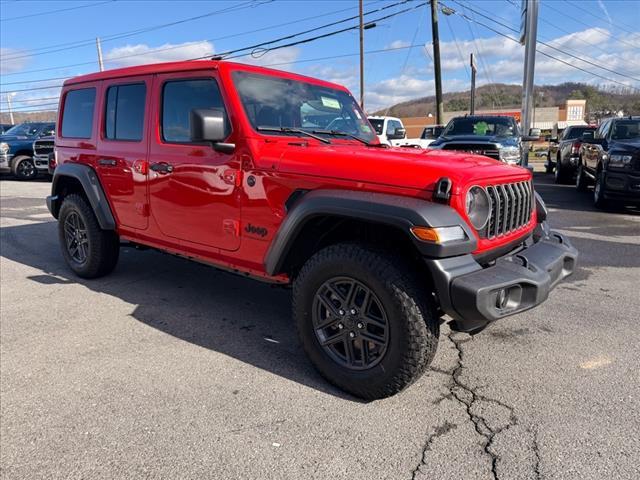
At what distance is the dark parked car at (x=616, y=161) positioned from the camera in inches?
325

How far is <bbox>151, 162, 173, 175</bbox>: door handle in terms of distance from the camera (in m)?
3.85

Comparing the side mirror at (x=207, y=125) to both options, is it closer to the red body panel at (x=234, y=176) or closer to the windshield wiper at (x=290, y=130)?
the red body panel at (x=234, y=176)

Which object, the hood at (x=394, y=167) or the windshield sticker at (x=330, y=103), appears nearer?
the hood at (x=394, y=167)

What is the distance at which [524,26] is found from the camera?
15477 millimetres

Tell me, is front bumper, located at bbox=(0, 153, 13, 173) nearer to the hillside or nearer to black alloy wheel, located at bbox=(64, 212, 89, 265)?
black alloy wheel, located at bbox=(64, 212, 89, 265)

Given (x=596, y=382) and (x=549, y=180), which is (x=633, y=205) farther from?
(x=596, y=382)

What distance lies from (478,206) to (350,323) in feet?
3.18

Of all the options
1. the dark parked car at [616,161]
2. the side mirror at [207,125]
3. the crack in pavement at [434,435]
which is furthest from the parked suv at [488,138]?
the crack in pavement at [434,435]

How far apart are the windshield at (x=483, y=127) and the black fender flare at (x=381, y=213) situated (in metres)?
9.50

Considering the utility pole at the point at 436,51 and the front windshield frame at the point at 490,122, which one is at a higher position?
the utility pole at the point at 436,51

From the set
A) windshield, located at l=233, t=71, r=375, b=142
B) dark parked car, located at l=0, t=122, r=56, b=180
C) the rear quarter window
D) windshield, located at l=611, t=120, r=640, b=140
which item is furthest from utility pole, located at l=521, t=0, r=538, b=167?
dark parked car, located at l=0, t=122, r=56, b=180

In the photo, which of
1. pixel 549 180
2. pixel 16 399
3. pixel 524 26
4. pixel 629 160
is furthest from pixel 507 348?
pixel 524 26

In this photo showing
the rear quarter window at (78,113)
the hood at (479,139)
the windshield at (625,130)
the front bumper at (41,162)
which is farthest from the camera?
the front bumper at (41,162)

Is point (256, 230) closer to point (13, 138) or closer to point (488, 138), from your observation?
point (488, 138)
